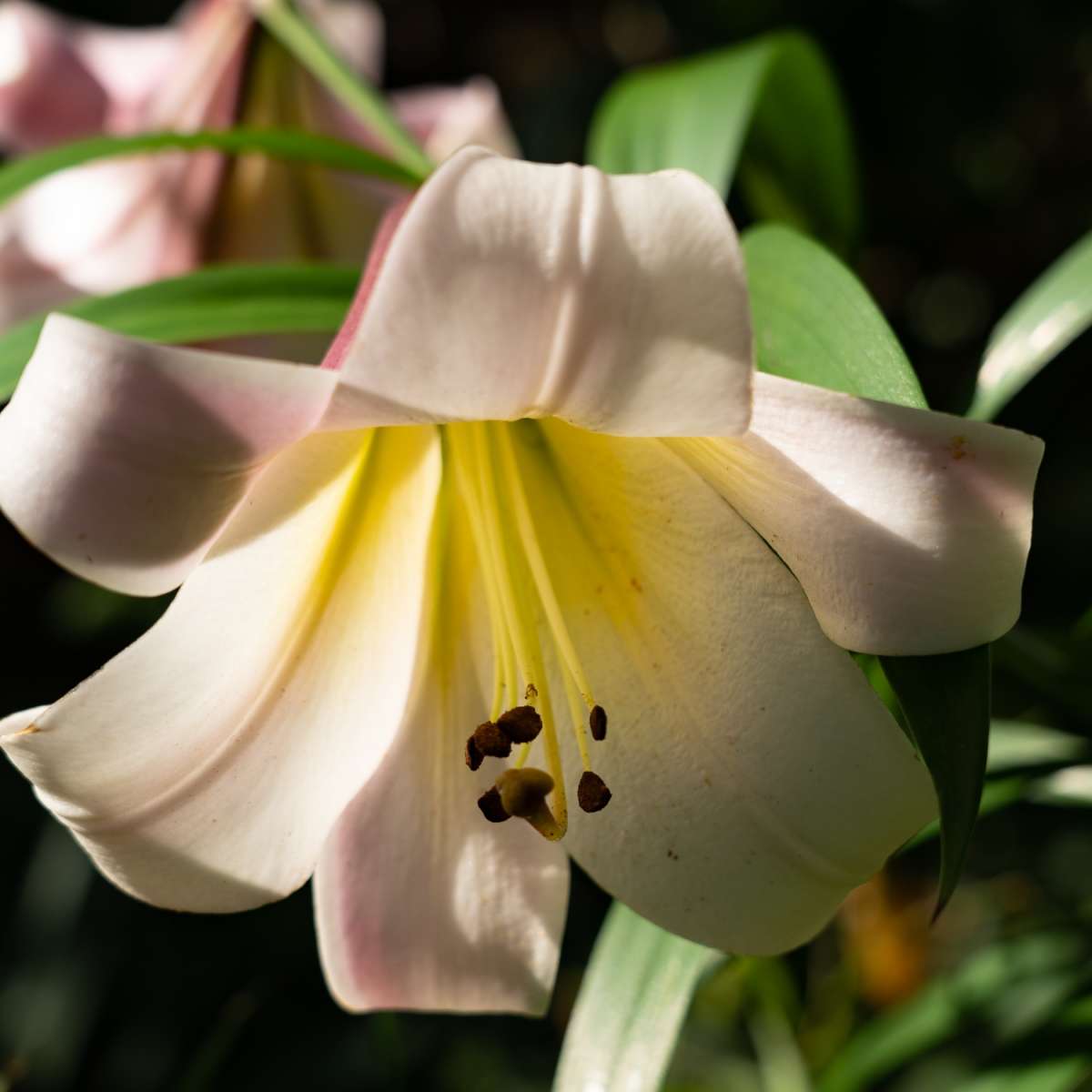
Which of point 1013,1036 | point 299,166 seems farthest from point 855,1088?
point 299,166

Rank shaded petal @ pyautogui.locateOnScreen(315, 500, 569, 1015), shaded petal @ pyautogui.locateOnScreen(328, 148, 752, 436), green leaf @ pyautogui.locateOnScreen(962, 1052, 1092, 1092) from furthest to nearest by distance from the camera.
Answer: green leaf @ pyautogui.locateOnScreen(962, 1052, 1092, 1092)
shaded petal @ pyautogui.locateOnScreen(315, 500, 569, 1015)
shaded petal @ pyautogui.locateOnScreen(328, 148, 752, 436)

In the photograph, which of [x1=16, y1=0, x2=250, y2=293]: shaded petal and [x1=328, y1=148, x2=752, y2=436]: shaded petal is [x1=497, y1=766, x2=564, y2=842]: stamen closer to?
[x1=328, y1=148, x2=752, y2=436]: shaded petal

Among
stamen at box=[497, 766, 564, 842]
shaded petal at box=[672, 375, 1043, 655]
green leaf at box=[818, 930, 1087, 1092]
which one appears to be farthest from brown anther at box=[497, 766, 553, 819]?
green leaf at box=[818, 930, 1087, 1092]

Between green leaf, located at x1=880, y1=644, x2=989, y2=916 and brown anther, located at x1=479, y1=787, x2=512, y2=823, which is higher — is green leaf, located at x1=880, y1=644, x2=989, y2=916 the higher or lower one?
the higher one

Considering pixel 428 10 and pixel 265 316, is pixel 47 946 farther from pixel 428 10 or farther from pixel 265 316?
pixel 428 10

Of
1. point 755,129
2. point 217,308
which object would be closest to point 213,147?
point 217,308

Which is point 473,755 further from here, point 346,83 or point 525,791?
point 346,83

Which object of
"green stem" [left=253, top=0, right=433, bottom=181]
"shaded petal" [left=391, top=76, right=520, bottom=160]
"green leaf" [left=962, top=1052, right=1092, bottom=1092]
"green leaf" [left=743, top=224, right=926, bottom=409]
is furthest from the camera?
"shaded petal" [left=391, top=76, right=520, bottom=160]
